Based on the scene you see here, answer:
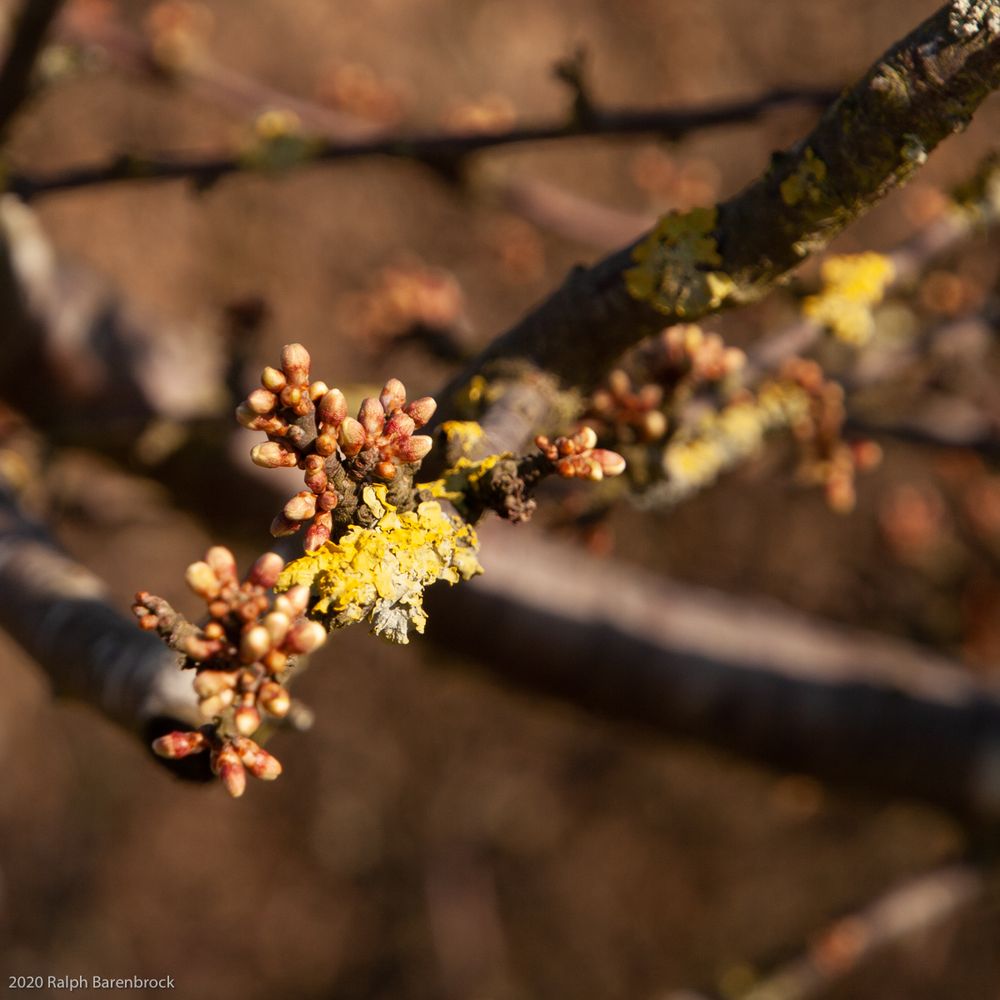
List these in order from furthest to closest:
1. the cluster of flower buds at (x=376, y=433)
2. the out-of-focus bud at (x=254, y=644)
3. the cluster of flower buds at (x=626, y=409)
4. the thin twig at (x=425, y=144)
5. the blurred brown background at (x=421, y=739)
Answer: the blurred brown background at (x=421, y=739)
the thin twig at (x=425, y=144)
the cluster of flower buds at (x=626, y=409)
the cluster of flower buds at (x=376, y=433)
the out-of-focus bud at (x=254, y=644)

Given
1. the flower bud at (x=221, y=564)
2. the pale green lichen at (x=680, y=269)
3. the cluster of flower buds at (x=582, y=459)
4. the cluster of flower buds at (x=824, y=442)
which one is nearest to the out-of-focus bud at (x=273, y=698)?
the flower bud at (x=221, y=564)

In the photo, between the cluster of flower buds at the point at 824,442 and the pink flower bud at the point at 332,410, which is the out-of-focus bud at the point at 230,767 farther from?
the cluster of flower buds at the point at 824,442

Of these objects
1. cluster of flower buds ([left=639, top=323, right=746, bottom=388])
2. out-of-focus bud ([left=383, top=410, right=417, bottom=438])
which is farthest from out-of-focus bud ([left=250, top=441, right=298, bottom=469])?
cluster of flower buds ([left=639, top=323, right=746, bottom=388])

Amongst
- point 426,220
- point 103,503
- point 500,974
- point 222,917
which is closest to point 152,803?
point 222,917

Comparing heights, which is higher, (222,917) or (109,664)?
(222,917)

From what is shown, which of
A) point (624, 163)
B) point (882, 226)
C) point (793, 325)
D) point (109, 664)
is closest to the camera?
point (109, 664)

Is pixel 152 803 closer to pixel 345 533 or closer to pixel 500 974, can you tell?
pixel 500 974

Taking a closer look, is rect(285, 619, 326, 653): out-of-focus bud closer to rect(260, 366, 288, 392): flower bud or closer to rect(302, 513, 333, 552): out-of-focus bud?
rect(302, 513, 333, 552): out-of-focus bud
